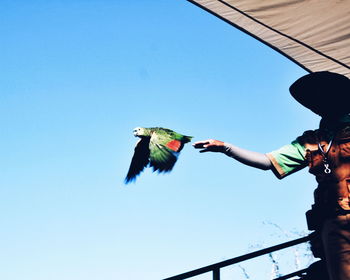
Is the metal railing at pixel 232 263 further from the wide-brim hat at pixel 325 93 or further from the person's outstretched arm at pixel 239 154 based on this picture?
the wide-brim hat at pixel 325 93

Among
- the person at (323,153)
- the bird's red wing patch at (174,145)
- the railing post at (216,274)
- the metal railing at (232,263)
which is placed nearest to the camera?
the person at (323,153)

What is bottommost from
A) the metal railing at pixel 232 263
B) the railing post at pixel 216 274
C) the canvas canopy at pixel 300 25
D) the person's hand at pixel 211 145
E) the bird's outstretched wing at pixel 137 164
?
the railing post at pixel 216 274

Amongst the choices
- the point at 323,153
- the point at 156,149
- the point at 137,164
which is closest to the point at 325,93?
the point at 323,153

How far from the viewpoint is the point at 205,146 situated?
201cm

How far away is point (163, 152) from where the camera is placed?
Answer: 2953mm

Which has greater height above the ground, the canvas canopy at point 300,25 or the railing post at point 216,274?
the canvas canopy at point 300,25

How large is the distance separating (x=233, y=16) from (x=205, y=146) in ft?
5.45

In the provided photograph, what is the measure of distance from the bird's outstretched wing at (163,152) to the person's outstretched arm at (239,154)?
0.75 metres

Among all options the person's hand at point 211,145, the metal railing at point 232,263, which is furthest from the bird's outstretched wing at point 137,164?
the person's hand at point 211,145

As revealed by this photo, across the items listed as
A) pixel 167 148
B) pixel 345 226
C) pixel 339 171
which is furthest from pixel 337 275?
pixel 167 148

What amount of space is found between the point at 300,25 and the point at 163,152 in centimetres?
150

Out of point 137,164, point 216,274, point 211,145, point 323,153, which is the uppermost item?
Result: point 137,164

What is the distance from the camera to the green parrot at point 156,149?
2.85 meters

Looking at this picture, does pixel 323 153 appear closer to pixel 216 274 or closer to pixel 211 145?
pixel 211 145
